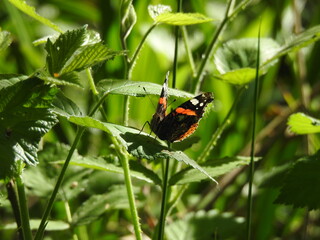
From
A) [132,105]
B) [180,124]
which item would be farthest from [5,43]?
[132,105]

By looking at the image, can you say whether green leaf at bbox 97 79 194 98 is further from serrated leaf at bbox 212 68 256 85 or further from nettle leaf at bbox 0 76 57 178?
serrated leaf at bbox 212 68 256 85

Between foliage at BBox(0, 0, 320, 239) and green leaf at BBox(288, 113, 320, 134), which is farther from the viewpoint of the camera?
green leaf at BBox(288, 113, 320, 134)

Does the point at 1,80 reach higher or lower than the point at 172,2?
lower

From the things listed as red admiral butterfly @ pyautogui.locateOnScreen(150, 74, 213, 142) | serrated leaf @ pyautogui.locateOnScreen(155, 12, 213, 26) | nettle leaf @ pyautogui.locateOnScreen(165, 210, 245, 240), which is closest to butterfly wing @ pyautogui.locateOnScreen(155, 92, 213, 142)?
red admiral butterfly @ pyautogui.locateOnScreen(150, 74, 213, 142)

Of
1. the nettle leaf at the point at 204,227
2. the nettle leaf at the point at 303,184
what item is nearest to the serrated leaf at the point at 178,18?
the nettle leaf at the point at 303,184

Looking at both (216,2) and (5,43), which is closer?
(5,43)

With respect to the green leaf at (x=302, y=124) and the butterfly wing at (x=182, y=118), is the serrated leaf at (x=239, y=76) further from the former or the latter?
the butterfly wing at (x=182, y=118)

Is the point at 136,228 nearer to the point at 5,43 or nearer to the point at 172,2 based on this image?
the point at 5,43

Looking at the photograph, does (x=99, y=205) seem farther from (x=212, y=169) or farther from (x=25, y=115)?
(x=25, y=115)
